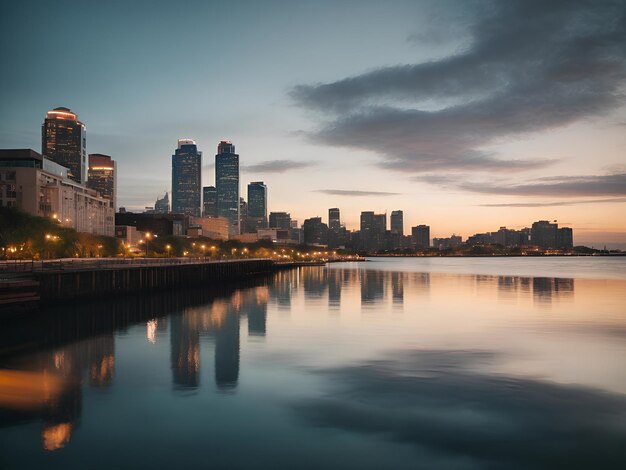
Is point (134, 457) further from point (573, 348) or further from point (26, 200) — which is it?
point (26, 200)

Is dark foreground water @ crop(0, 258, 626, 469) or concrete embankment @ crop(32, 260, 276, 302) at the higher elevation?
concrete embankment @ crop(32, 260, 276, 302)

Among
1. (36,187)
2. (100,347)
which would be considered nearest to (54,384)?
(100,347)

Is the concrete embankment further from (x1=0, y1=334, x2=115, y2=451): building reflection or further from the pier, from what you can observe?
(x1=0, y1=334, x2=115, y2=451): building reflection

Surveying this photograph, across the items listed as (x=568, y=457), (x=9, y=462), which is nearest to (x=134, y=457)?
(x=9, y=462)

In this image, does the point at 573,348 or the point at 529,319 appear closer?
the point at 573,348

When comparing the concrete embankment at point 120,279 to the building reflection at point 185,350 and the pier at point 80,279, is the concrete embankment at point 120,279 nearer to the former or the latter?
the pier at point 80,279

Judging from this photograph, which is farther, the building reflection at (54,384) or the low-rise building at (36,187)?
the low-rise building at (36,187)

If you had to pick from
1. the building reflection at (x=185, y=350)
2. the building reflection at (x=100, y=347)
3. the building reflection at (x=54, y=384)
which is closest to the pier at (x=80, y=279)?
the building reflection at (x=100, y=347)

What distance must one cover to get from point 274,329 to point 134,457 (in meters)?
23.7

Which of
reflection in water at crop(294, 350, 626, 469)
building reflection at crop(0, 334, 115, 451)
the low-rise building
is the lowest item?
reflection in water at crop(294, 350, 626, 469)

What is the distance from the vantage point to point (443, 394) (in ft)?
65.2

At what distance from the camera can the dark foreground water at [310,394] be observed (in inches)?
555

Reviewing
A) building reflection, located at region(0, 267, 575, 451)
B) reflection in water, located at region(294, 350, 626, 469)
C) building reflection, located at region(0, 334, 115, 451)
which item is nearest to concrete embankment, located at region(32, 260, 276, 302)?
building reflection, located at region(0, 267, 575, 451)

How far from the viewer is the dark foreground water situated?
46.2 feet
